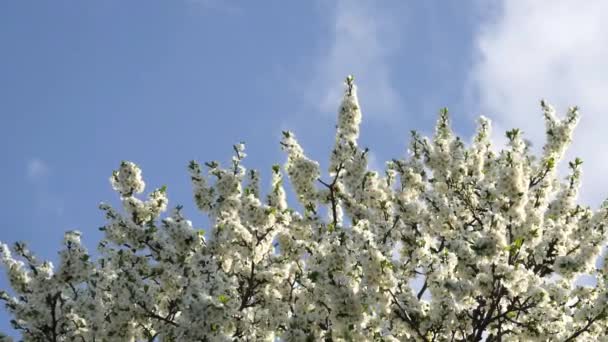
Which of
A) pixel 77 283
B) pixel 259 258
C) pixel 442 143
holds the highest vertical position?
pixel 442 143

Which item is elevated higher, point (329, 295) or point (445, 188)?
point (445, 188)

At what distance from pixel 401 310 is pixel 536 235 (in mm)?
3360

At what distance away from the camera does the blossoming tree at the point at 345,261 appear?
14078 millimetres

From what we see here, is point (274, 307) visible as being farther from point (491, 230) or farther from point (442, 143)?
point (442, 143)

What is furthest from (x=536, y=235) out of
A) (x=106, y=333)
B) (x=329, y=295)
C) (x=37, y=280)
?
(x=37, y=280)

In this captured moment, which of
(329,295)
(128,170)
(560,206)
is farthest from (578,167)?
(128,170)

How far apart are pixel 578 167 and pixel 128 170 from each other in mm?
11197

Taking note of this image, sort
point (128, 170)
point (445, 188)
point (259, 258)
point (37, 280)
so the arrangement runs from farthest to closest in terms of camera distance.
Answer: point (445, 188) → point (128, 170) → point (259, 258) → point (37, 280)

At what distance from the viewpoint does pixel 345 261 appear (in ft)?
45.4

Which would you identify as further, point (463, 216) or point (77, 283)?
point (463, 216)

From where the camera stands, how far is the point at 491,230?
45.7ft

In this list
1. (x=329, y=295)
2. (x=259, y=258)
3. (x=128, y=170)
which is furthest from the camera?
(x=128, y=170)

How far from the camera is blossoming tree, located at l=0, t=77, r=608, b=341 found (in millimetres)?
14078

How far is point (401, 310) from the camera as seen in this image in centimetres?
1509
